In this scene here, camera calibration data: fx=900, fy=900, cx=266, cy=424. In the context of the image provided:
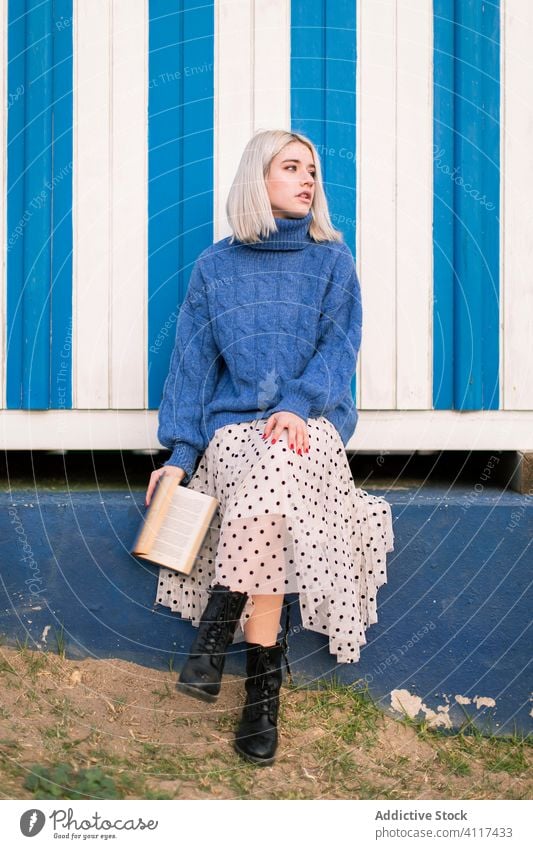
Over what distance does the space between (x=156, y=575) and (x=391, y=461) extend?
129 centimetres

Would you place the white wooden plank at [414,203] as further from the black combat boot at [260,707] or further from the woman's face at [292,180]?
the black combat boot at [260,707]

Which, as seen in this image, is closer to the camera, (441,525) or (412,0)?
(441,525)

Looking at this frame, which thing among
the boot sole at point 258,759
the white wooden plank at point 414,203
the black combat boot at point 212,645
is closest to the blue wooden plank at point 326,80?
the white wooden plank at point 414,203

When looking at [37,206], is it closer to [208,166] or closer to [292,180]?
[208,166]

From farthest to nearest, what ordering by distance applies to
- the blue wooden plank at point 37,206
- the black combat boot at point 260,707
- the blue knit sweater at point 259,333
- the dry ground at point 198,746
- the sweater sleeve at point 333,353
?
the blue wooden plank at point 37,206
the blue knit sweater at point 259,333
the sweater sleeve at point 333,353
the black combat boot at point 260,707
the dry ground at point 198,746

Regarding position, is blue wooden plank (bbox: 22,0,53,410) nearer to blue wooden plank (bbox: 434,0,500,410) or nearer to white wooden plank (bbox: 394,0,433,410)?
white wooden plank (bbox: 394,0,433,410)

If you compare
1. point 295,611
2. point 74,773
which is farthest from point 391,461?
point 74,773

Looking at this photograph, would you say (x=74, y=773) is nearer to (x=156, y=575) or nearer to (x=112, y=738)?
(x=112, y=738)

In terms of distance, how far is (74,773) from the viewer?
7.33 ft

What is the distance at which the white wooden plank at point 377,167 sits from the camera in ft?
10.1

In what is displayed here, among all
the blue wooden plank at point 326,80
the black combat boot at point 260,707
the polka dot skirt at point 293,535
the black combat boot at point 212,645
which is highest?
the blue wooden plank at point 326,80

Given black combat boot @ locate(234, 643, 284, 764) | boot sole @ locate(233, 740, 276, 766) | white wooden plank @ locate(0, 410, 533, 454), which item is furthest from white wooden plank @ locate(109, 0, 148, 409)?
boot sole @ locate(233, 740, 276, 766)

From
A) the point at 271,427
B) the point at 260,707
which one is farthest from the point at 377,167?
the point at 260,707

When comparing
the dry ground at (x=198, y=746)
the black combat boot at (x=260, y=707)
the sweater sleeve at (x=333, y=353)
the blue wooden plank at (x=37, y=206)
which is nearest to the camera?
the dry ground at (x=198, y=746)
